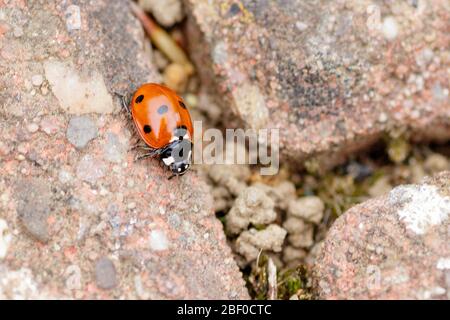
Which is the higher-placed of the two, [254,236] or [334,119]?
[334,119]

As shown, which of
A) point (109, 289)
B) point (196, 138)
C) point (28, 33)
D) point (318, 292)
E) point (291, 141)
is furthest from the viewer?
point (196, 138)

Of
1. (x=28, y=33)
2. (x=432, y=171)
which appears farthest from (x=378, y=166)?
(x=28, y=33)

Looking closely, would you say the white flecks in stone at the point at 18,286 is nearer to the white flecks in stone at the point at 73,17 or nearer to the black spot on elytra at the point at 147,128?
the black spot on elytra at the point at 147,128

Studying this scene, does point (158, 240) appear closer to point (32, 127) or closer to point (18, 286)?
point (18, 286)

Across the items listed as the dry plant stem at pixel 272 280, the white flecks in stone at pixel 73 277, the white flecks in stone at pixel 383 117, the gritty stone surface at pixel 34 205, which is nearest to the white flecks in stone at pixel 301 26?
the white flecks in stone at pixel 383 117

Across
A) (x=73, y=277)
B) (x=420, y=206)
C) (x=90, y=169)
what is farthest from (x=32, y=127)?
(x=420, y=206)

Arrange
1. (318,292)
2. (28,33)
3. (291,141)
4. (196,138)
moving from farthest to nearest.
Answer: (196,138), (291,141), (28,33), (318,292)

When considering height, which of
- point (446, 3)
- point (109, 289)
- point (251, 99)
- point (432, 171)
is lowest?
point (109, 289)

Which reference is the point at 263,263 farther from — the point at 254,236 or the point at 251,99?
the point at 251,99
